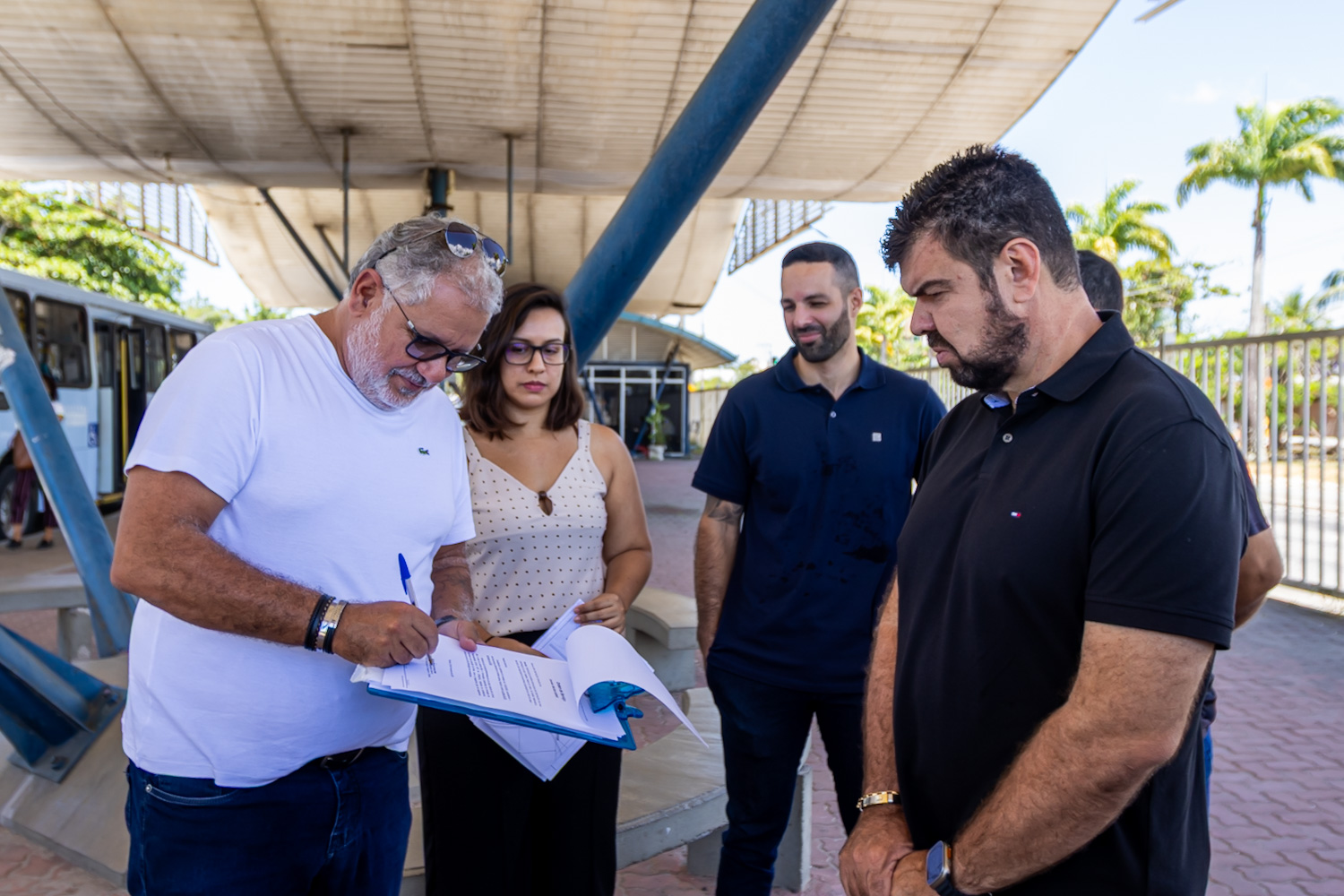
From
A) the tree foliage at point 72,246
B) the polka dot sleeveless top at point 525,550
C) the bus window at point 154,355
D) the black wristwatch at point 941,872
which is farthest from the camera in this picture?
the tree foliage at point 72,246

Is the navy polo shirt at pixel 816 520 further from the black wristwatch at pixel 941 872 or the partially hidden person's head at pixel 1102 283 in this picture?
the black wristwatch at pixel 941 872

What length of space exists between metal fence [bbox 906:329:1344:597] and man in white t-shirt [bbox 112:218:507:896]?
6.60m

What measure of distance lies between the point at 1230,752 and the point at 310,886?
4957mm

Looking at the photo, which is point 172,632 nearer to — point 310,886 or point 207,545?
point 207,545

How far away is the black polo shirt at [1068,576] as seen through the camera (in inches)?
52.1

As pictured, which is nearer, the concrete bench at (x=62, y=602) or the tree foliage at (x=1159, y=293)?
the concrete bench at (x=62, y=602)

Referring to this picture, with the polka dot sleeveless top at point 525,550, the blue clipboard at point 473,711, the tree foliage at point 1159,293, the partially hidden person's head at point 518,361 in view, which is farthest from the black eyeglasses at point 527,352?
the tree foliage at point 1159,293

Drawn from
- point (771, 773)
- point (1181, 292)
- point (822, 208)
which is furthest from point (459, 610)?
point (1181, 292)

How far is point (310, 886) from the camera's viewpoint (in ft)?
6.40

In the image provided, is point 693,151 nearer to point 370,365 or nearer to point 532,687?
point 370,365

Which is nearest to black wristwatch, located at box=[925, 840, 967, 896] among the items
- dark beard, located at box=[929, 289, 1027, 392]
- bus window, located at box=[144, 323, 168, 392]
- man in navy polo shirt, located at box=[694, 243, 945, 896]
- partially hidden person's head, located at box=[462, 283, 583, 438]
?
dark beard, located at box=[929, 289, 1027, 392]

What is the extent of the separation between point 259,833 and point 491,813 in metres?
0.73

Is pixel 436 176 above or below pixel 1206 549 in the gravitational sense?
above

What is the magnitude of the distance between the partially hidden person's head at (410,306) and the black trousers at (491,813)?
935 millimetres
